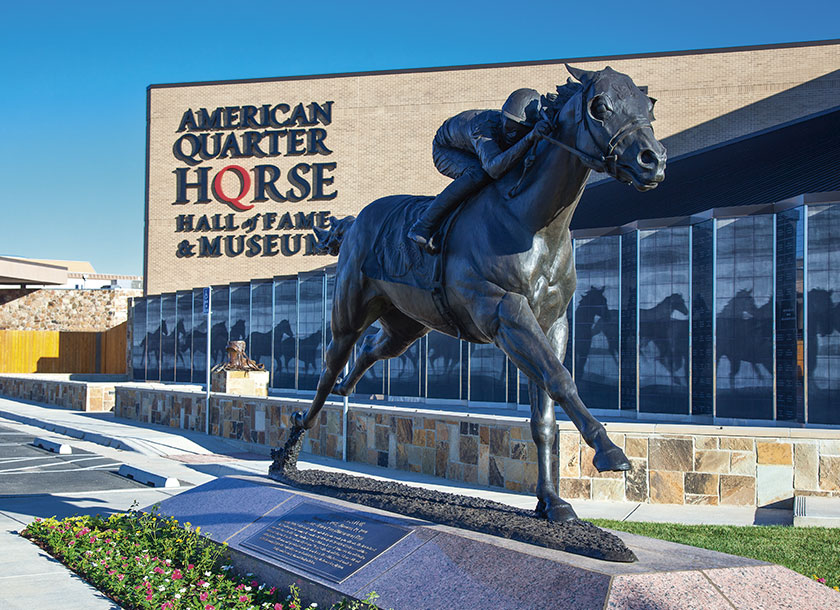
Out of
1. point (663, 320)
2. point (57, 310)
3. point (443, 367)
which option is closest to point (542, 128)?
point (663, 320)

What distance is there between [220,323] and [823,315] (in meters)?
21.6

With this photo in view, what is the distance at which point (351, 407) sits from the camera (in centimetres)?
1512

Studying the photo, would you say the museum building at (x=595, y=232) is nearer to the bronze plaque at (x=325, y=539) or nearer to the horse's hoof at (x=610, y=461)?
the bronze plaque at (x=325, y=539)

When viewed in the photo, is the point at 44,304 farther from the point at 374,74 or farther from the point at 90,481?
the point at 90,481

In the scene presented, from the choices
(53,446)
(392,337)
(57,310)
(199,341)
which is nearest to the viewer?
(392,337)

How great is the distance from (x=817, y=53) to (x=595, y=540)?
33.3 meters

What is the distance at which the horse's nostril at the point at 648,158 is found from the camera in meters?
4.33

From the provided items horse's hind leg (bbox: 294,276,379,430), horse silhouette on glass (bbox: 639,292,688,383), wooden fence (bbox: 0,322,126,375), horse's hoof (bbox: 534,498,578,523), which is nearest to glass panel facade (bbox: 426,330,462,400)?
horse silhouette on glass (bbox: 639,292,688,383)

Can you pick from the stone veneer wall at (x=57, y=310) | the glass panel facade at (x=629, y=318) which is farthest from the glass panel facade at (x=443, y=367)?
the stone veneer wall at (x=57, y=310)

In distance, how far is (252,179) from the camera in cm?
4088

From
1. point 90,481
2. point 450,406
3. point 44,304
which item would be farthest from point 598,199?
point 44,304

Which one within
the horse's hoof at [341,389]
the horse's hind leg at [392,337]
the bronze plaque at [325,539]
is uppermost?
the horse's hind leg at [392,337]

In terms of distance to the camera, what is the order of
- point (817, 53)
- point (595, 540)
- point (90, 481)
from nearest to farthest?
point (595, 540) < point (90, 481) < point (817, 53)

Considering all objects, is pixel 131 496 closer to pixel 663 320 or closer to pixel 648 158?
pixel 648 158
